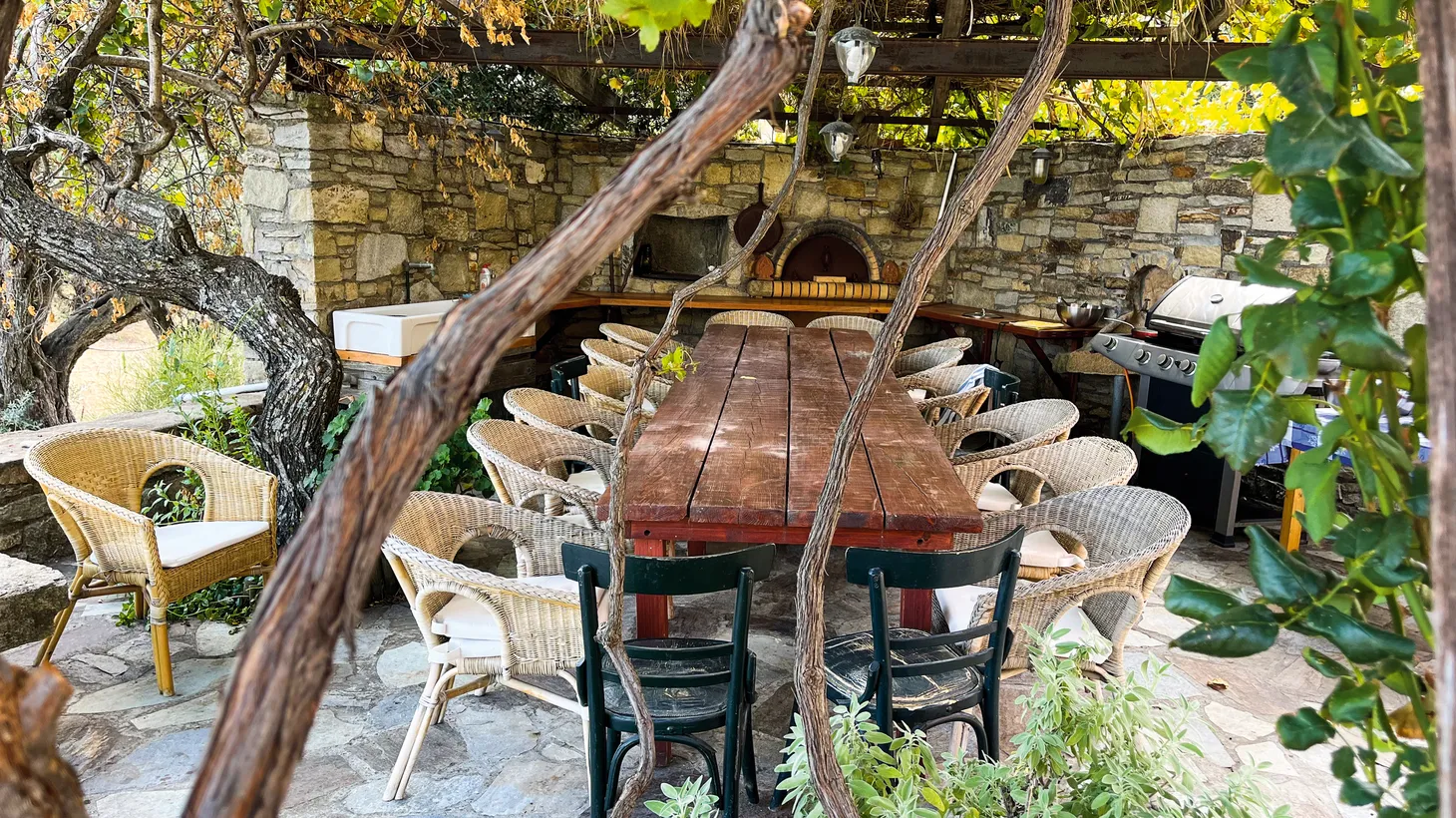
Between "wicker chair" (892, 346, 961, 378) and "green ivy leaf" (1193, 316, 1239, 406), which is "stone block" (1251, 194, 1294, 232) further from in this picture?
"green ivy leaf" (1193, 316, 1239, 406)

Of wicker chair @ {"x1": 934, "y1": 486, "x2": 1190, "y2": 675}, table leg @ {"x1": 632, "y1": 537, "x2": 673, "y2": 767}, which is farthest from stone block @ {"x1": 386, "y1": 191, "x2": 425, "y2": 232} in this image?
wicker chair @ {"x1": 934, "y1": 486, "x2": 1190, "y2": 675}

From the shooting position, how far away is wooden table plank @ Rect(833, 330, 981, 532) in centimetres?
241

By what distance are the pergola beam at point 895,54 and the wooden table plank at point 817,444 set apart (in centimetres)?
147

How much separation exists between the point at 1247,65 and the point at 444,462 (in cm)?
349

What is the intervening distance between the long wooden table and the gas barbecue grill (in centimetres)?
149

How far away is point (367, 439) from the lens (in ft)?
1.58

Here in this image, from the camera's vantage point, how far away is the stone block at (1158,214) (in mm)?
5789

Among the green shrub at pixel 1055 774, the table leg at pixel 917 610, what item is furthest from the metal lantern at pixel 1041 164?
the green shrub at pixel 1055 774

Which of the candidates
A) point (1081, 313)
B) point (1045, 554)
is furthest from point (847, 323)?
point (1045, 554)

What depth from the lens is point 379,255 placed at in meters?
5.27

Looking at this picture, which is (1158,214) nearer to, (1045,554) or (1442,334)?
(1045,554)

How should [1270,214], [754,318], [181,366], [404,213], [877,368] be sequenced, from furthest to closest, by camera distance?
[754,318] → [404,213] → [1270,214] → [181,366] → [877,368]

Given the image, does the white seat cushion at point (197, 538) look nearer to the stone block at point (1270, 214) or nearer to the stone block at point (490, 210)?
the stone block at point (490, 210)

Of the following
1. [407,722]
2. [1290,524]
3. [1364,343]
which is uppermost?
[1364,343]
